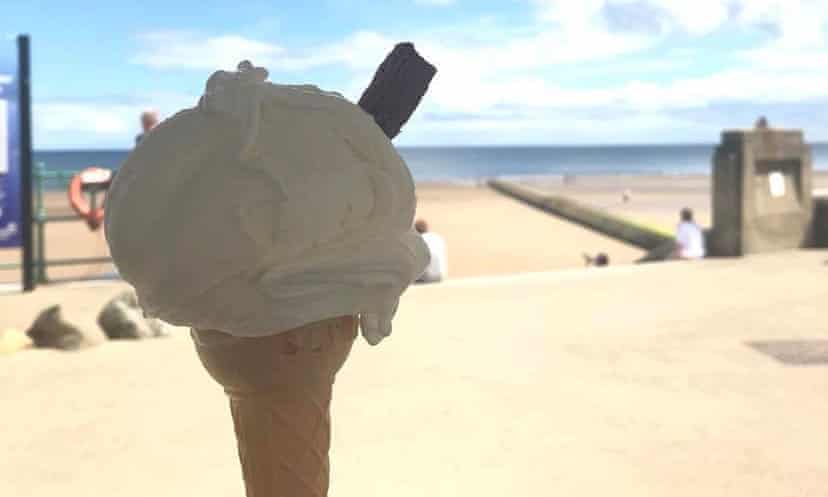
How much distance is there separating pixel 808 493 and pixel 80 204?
7.97 meters

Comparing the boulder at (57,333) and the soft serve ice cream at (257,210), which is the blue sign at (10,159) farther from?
the soft serve ice cream at (257,210)

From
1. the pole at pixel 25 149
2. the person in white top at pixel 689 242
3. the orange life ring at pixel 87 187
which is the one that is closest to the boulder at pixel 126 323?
the pole at pixel 25 149

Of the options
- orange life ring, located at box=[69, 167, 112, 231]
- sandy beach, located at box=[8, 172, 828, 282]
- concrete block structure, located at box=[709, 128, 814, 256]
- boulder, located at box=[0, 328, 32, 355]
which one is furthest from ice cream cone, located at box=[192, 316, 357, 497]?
concrete block structure, located at box=[709, 128, 814, 256]

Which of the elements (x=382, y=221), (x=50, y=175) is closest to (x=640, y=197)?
(x=50, y=175)

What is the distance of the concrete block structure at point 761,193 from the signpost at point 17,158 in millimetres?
7969

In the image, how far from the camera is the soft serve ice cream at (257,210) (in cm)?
230

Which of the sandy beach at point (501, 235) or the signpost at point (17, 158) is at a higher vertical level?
the signpost at point (17, 158)

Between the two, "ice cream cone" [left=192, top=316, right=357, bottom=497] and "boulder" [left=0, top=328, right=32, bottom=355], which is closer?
"ice cream cone" [left=192, top=316, right=357, bottom=497]

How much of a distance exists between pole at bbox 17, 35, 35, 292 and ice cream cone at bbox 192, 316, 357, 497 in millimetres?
6998

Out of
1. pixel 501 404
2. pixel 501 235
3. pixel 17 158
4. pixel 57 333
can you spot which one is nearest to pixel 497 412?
pixel 501 404

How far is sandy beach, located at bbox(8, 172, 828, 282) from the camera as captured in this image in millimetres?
13086

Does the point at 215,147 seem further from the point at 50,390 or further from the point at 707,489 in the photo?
the point at 50,390

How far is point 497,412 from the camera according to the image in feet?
15.6

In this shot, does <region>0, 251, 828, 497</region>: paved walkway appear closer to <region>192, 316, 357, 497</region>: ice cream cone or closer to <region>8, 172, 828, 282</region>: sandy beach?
<region>192, 316, 357, 497</region>: ice cream cone
